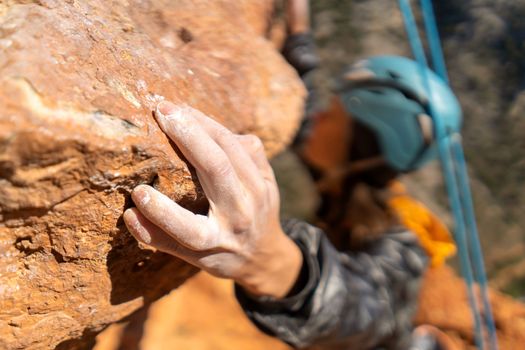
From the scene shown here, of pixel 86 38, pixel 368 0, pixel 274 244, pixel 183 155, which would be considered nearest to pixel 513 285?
pixel 368 0

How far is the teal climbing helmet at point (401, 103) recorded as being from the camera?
175cm

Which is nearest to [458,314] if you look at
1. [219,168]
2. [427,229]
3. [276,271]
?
[427,229]

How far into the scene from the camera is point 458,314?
225 cm

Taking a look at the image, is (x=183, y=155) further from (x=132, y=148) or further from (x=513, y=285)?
(x=513, y=285)

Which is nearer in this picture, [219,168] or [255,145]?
[219,168]

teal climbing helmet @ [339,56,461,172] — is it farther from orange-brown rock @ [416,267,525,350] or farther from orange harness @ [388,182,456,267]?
orange-brown rock @ [416,267,525,350]

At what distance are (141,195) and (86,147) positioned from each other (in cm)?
13

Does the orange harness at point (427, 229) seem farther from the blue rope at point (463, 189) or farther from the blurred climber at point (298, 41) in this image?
the blurred climber at point (298, 41)

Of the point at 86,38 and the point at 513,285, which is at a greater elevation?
the point at 86,38

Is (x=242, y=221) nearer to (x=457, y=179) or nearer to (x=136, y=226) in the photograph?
(x=136, y=226)

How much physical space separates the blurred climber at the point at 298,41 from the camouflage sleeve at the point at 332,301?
828mm

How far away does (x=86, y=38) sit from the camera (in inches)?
28.4

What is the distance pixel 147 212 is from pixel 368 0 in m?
2.77

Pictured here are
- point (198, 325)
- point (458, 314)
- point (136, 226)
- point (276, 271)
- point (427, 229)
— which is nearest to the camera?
point (136, 226)
